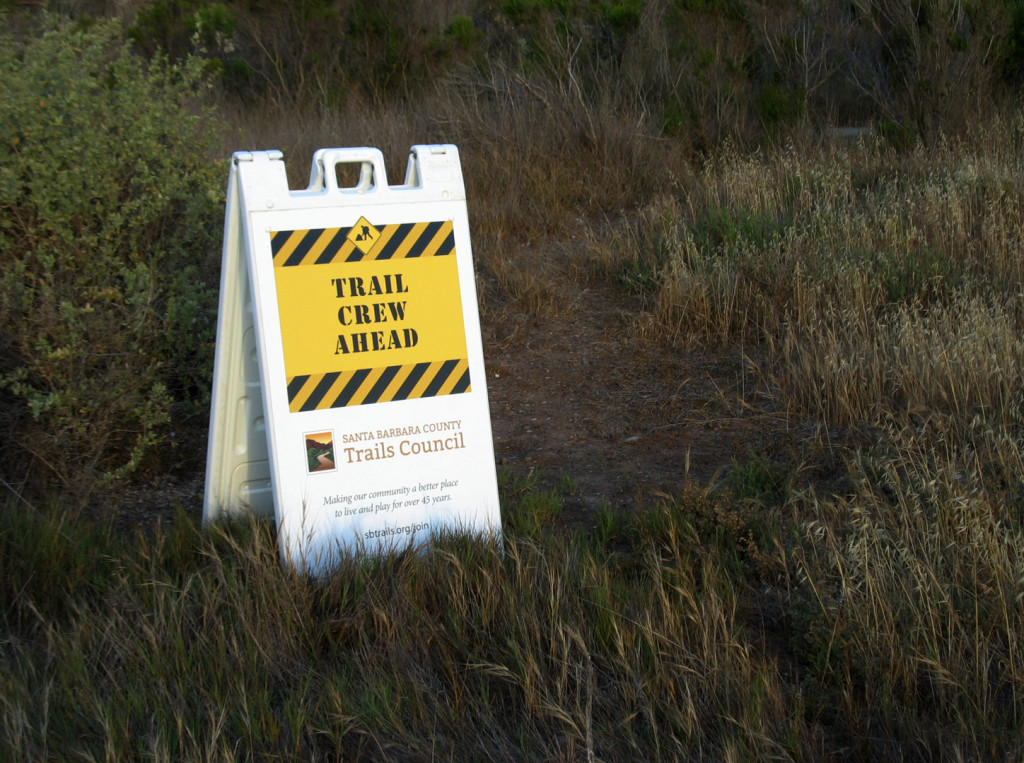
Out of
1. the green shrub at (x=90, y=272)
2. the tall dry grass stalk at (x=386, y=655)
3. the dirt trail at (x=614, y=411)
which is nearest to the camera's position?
the tall dry grass stalk at (x=386, y=655)

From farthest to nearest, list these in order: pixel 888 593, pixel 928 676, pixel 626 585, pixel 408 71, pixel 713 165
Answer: pixel 408 71 < pixel 713 165 < pixel 626 585 < pixel 888 593 < pixel 928 676

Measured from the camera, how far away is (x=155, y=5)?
13102 millimetres

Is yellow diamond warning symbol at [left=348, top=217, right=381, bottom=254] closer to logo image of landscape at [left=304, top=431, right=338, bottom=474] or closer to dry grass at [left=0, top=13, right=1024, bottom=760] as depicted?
logo image of landscape at [left=304, top=431, right=338, bottom=474]

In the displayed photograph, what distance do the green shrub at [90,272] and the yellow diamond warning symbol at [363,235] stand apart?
47.5 inches

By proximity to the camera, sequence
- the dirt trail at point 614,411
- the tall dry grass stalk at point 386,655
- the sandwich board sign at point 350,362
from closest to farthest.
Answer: the tall dry grass stalk at point 386,655 < the sandwich board sign at point 350,362 < the dirt trail at point 614,411

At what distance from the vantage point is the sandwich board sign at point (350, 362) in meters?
2.97

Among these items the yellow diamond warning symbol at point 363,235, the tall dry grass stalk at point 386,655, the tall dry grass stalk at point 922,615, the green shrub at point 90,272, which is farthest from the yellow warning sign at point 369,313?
the tall dry grass stalk at point 922,615

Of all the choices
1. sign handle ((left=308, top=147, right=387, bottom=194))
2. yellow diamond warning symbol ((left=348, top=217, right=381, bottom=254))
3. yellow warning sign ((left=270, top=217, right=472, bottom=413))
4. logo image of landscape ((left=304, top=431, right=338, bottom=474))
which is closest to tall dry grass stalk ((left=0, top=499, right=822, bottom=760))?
logo image of landscape ((left=304, top=431, right=338, bottom=474))

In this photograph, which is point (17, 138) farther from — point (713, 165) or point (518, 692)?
point (713, 165)

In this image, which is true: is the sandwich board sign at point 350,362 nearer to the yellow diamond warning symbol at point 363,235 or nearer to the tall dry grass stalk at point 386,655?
the yellow diamond warning symbol at point 363,235

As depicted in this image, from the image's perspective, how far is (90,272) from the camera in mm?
3863

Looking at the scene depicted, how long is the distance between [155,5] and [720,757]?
45.0 feet

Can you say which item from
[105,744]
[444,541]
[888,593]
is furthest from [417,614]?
[888,593]

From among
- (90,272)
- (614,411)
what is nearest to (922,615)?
(614,411)
